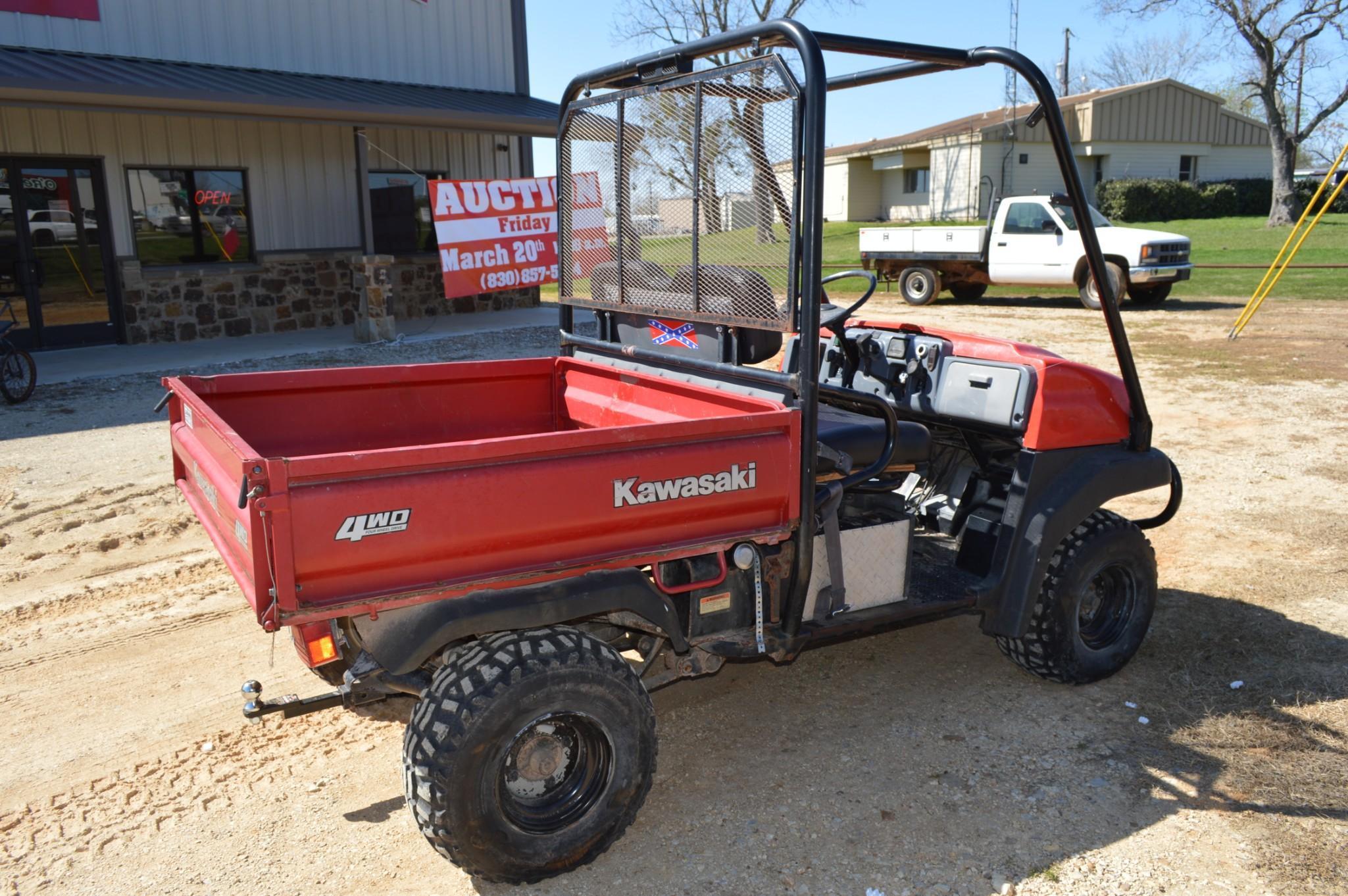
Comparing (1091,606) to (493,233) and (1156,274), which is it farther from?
(1156,274)

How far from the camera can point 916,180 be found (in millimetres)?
41344

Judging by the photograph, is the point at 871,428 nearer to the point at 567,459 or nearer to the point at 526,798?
the point at 567,459

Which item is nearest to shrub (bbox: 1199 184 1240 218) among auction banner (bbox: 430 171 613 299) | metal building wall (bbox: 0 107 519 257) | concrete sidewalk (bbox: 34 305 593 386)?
metal building wall (bbox: 0 107 519 257)

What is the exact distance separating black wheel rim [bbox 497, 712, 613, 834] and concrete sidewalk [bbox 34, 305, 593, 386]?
9.52 metres

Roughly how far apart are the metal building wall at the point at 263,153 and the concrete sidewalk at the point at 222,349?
4.17ft

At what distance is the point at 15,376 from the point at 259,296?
16.3ft

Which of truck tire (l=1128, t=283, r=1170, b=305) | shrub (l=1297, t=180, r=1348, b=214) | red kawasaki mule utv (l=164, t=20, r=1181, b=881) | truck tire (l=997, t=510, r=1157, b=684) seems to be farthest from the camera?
shrub (l=1297, t=180, r=1348, b=214)

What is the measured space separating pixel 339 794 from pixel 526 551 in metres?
1.26

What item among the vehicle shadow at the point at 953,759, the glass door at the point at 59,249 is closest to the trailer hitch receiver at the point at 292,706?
the vehicle shadow at the point at 953,759

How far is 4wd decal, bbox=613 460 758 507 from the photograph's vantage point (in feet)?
10.2

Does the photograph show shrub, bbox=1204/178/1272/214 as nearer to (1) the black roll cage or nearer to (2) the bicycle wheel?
(2) the bicycle wheel

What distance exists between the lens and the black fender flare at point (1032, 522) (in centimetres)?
401

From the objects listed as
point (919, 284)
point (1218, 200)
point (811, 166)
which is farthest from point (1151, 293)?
point (1218, 200)

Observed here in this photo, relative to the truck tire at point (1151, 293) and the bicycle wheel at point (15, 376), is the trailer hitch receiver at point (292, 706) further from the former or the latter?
the truck tire at point (1151, 293)
